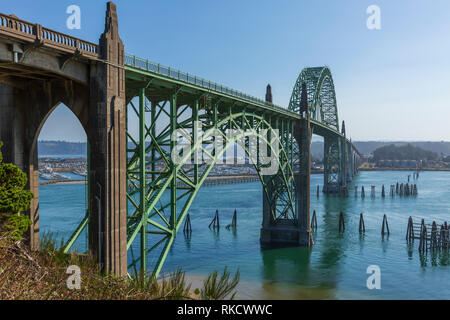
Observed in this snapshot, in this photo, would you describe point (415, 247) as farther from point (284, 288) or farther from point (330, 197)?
point (330, 197)

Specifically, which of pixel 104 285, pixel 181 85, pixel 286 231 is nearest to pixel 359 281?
pixel 286 231

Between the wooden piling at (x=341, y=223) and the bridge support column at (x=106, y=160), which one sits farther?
the wooden piling at (x=341, y=223)

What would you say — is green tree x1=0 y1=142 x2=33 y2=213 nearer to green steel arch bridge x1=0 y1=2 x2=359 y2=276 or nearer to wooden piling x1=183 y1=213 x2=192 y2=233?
green steel arch bridge x1=0 y1=2 x2=359 y2=276

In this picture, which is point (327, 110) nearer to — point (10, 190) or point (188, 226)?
point (188, 226)

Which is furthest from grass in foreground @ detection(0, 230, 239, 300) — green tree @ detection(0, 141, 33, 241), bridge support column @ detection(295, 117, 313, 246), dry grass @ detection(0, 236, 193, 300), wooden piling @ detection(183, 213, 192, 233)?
wooden piling @ detection(183, 213, 192, 233)

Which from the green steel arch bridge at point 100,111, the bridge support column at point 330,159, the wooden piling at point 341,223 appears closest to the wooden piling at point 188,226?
the wooden piling at point 341,223

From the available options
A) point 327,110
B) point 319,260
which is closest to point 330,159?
point 327,110

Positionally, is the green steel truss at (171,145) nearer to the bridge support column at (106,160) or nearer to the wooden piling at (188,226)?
the bridge support column at (106,160)
